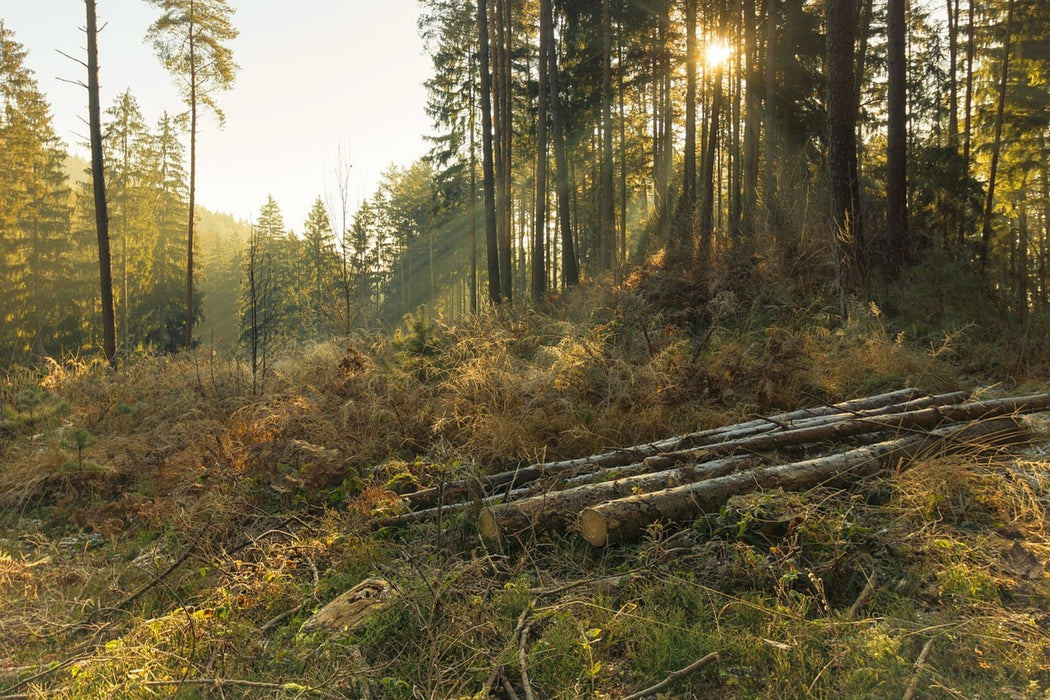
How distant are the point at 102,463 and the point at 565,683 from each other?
20.5 ft

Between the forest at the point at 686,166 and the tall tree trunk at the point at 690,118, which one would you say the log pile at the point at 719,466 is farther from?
the tall tree trunk at the point at 690,118

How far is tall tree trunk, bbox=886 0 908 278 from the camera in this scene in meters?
9.16

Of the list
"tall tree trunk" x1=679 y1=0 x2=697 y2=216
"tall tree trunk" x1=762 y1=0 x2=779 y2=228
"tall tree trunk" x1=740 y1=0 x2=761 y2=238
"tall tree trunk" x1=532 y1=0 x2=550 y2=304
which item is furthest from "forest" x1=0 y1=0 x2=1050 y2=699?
"tall tree trunk" x1=532 y1=0 x2=550 y2=304

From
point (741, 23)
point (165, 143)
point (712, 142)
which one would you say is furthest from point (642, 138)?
point (165, 143)

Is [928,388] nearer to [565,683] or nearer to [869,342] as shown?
[869,342]

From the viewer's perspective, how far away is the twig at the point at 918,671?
2174mm

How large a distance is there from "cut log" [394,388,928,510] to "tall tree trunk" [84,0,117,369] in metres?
11.6

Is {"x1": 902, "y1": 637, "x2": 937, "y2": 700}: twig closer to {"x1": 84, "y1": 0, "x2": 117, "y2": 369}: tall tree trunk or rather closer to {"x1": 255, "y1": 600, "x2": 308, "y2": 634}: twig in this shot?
{"x1": 255, "y1": 600, "x2": 308, "y2": 634}: twig

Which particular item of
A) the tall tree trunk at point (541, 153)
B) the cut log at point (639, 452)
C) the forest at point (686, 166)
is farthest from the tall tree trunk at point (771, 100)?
the cut log at point (639, 452)

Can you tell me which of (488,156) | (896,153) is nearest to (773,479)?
(896,153)

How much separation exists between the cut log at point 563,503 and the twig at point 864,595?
1.19 m

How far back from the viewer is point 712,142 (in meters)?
13.3

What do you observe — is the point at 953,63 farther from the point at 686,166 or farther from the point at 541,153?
the point at 541,153

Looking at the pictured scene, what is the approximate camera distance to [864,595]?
2.86 m
